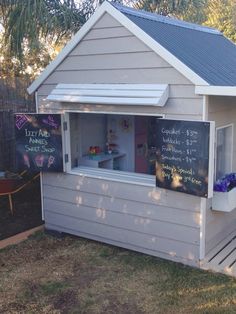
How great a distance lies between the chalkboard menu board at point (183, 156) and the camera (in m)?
4.65

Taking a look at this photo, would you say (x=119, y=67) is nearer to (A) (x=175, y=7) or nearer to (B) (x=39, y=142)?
(B) (x=39, y=142)

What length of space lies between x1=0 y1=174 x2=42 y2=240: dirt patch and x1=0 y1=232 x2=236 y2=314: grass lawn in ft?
2.88

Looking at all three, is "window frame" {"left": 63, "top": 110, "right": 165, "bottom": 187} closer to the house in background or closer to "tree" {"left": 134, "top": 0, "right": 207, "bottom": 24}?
the house in background

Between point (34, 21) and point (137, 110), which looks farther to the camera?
point (34, 21)

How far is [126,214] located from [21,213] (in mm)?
2610

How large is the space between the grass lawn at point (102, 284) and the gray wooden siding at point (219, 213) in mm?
594

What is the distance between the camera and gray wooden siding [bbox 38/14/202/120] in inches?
191

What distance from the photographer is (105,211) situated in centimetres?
576

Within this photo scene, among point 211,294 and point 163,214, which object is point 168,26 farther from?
point 211,294

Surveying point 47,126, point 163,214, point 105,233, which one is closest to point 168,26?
point 47,126

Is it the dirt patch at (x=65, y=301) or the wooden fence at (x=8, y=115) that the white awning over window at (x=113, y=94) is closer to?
the dirt patch at (x=65, y=301)

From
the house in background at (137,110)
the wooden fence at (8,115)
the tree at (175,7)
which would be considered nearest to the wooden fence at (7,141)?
the wooden fence at (8,115)

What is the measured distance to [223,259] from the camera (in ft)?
16.9

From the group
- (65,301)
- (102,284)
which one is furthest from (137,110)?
(65,301)
